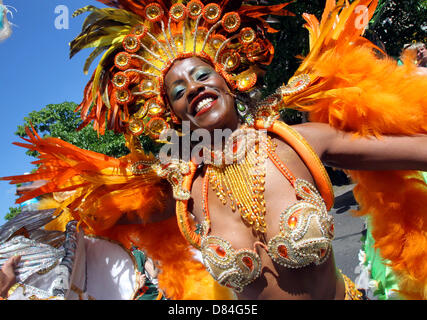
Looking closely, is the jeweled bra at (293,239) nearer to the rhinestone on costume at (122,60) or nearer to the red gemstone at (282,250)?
the red gemstone at (282,250)

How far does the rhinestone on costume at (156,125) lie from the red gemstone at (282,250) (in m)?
1.04

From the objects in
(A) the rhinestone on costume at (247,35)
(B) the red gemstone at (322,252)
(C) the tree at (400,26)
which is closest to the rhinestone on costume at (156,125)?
(A) the rhinestone on costume at (247,35)

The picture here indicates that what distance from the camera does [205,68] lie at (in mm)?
1944

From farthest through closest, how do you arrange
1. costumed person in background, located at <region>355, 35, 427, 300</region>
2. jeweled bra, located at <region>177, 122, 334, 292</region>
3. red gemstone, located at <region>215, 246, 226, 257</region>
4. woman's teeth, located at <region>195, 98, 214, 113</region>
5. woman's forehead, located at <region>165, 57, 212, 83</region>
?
costumed person in background, located at <region>355, 35, 427, 300</region>
woman's forehead, located at <region>165, 57, 212, 83</region>
woman's teeth, located at <region>195, 98, 214, 113</region>
red gemstone, located at <region>215, 246, 226, 257</region>
jeweled bra, located at <region>177, 122, 334, 292</region>

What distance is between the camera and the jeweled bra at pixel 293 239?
63.4 inches

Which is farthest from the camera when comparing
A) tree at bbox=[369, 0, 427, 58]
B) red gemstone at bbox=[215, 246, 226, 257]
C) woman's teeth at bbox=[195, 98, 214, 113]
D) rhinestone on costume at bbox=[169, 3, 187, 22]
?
tree at bbox=[369, 0, 427, 58]

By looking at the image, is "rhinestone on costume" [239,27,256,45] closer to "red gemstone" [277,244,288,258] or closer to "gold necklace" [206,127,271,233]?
"gold necklace" [206,127,271,233]

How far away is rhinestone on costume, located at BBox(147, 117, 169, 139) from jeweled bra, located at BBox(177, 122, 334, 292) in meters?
0.73

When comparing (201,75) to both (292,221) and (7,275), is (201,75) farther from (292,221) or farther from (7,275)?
(7,275)

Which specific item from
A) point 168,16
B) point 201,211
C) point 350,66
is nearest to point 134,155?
point 201,211

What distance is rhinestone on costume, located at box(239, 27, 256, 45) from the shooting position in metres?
2.12

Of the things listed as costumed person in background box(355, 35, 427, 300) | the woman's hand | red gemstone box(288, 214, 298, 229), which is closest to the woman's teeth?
red gemstone box(288, 214, 298, 229)

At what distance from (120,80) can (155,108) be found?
29 cm
